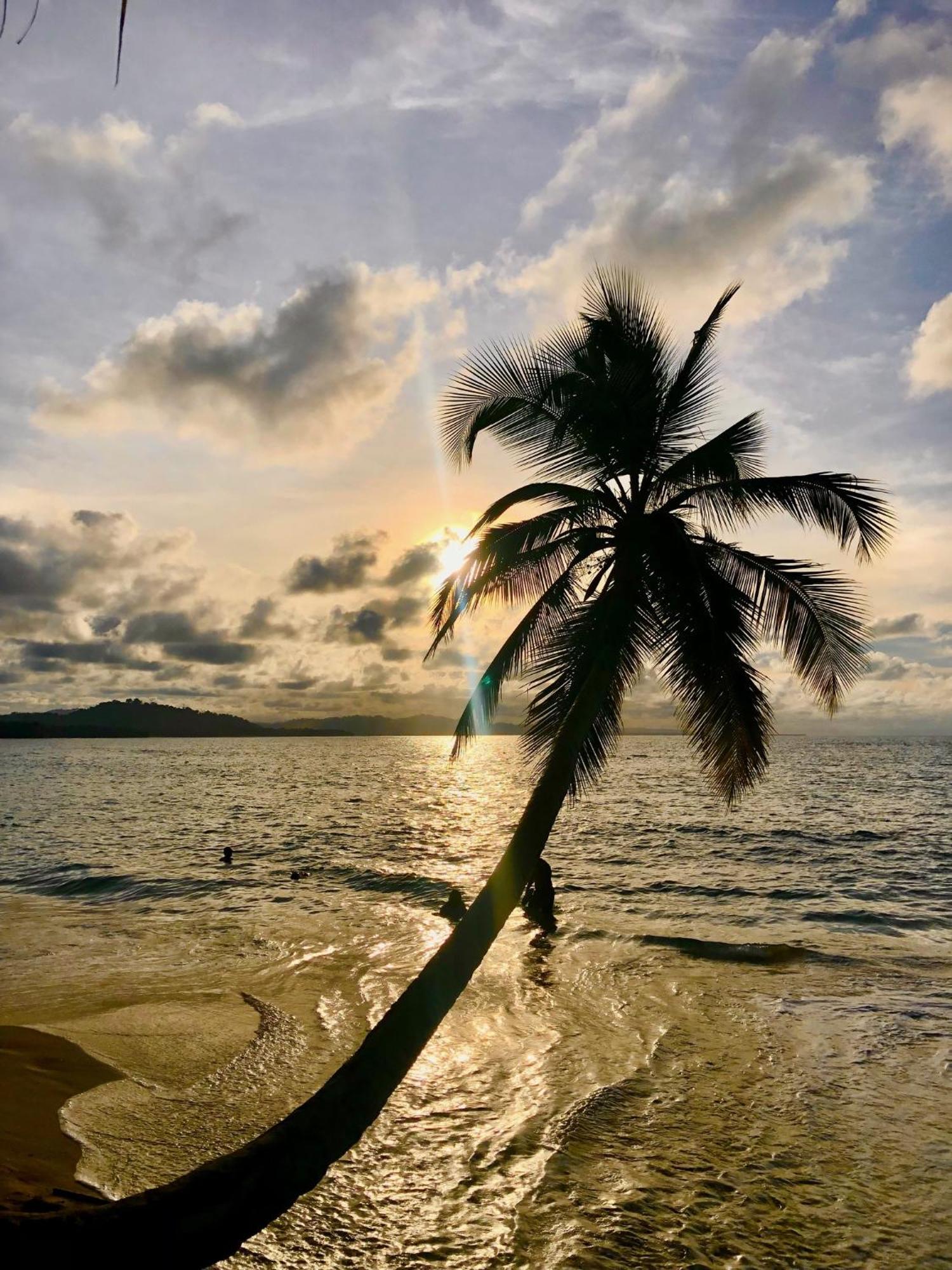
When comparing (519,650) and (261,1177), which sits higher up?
(519,650)

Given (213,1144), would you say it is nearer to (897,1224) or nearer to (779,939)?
(897,1224)

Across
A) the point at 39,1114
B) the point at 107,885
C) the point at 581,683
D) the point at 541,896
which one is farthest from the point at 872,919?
the point at 107,885

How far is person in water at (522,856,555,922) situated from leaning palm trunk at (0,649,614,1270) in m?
13.9

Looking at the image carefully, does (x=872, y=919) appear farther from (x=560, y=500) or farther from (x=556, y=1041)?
(x=560, y=500)

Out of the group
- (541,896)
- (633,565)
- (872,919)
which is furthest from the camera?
(872,919)

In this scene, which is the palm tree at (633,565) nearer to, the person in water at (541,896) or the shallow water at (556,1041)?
the shallow water at (556,1041)

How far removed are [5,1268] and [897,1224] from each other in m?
7.87

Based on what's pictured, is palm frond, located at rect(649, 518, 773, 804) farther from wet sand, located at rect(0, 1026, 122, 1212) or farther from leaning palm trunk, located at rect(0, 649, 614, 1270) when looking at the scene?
wet sand, located at rect(0, 1026, 122, 1212)

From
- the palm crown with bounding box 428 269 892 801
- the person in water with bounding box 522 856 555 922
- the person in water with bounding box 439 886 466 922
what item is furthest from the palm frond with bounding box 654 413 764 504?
the person in water with bounding box 439 886 466 922

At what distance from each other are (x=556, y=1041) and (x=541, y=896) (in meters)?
7.20

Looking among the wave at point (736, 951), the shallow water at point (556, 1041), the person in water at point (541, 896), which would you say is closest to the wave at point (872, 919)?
the shallow water at point (556, 1041)

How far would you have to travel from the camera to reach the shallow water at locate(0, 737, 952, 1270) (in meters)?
7.41

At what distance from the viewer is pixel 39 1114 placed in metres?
8.84

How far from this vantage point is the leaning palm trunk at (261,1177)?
3.51 meters
